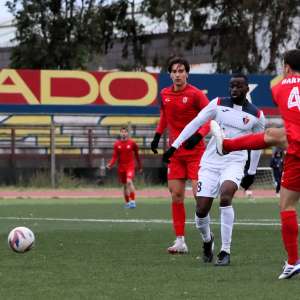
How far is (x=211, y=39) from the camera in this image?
57.2 metres

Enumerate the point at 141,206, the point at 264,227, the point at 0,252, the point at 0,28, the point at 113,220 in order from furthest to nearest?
the point at 0,28
the point at 141,206
the point at 113,220
the point at 264,227
the point at 0,252

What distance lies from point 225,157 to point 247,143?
212 centimetres

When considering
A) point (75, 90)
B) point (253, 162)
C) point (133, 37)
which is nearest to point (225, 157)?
point (253, 162)

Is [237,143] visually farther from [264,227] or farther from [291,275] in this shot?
[264,227]

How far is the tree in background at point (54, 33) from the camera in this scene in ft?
178

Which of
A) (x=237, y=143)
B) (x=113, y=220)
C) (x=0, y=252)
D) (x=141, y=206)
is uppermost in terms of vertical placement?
(x=237, y=143)

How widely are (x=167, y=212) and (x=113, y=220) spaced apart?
3052 mm

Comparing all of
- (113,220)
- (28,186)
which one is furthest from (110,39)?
(113,220)

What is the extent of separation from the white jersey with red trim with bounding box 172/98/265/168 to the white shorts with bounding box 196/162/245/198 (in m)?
0.06

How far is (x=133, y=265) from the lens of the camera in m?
10.5

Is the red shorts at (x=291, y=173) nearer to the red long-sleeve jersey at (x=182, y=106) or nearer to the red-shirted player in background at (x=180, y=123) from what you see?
the red-shirted player in background at (x=180, y=123)

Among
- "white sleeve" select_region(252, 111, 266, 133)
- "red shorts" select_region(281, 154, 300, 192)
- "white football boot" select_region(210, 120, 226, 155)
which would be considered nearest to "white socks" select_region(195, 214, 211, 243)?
"white sleeve" select_region(252, 111, 266, 133)

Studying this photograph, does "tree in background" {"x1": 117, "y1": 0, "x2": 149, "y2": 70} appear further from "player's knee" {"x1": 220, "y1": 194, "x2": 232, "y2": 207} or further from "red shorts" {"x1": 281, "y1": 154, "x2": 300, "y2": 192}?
"red shorts" {"x1": 281, "y1": 154, "x2": 300, "y2": 192}

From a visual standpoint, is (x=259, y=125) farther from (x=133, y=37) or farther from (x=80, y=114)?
(x=133, y=37)
